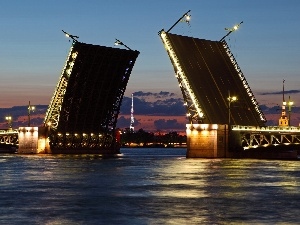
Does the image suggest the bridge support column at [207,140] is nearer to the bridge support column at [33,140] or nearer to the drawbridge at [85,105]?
the drawbridge at [85,105]

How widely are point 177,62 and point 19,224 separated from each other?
60.8m

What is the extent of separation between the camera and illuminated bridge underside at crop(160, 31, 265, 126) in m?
79.9

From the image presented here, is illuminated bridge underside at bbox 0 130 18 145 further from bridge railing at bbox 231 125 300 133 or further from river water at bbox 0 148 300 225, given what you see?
river water at bbox 0 148 300 225

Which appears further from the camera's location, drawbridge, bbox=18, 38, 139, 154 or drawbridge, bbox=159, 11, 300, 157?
drawbridge, bbox=18, 38, 139, 154

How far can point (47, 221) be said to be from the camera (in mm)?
20391

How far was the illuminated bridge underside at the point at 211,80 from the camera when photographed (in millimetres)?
79938

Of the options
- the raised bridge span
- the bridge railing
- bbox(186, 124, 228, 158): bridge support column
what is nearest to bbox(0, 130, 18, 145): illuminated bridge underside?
bbox(186, 124, 228, 158): bridge support column

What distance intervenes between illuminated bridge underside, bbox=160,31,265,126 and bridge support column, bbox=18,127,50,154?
2602 cm

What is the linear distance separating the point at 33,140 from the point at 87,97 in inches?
691

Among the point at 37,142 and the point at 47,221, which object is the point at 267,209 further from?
the point at 37,142

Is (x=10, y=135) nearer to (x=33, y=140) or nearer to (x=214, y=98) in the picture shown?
(x=33, y=140)

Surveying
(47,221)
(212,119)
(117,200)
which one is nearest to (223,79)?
(212,119)

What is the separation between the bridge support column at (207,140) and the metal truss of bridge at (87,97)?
11.3 meters

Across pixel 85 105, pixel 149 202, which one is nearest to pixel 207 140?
pixel 85 105
